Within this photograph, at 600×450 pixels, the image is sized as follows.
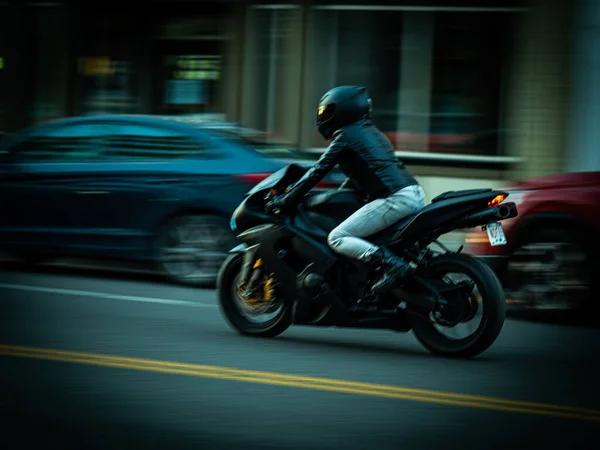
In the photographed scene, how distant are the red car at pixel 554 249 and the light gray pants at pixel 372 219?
1990 millimetres

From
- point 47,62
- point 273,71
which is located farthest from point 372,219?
point 47,62

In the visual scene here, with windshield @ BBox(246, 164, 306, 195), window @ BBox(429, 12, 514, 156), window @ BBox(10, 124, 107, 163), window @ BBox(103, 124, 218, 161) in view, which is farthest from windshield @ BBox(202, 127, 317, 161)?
window @ BBox(429, 12, 514, 156)

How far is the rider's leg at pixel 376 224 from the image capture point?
8391 mm

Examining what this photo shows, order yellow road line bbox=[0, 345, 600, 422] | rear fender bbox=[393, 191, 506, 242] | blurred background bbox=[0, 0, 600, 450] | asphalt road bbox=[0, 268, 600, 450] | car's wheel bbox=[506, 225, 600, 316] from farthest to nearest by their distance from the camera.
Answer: car's wheel bbox=[506, 225, 600, 316], rear fender bbox=[393, 191, 506, 242], yellow road line bbox=[0, 345, 600, 422], blurred background bbox=[0, 0, 600, 450], asphalt road bbox=[0, 268, 600, 450]

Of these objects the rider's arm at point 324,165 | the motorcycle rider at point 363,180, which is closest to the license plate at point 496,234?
the motorcycle rider at point 363,180

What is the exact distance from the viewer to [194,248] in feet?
40.1

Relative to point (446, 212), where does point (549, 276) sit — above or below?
below

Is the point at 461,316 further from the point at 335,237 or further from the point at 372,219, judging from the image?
the point at 335,237

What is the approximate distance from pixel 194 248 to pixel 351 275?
3.77m

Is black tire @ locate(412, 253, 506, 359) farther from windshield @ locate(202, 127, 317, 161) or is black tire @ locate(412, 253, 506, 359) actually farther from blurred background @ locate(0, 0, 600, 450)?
windshield @ locate(202, 127, 317, 161)

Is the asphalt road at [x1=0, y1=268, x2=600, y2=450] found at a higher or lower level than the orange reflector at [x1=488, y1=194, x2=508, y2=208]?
lower

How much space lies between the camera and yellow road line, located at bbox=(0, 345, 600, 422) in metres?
6.78

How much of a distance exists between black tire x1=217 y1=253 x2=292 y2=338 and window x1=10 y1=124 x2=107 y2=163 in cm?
402

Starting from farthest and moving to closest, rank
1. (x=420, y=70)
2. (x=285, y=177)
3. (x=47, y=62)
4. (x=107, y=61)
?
(x=47, y=62)
(x=107, y=61)
(x=420, y=70)
(x=285, y=177)
